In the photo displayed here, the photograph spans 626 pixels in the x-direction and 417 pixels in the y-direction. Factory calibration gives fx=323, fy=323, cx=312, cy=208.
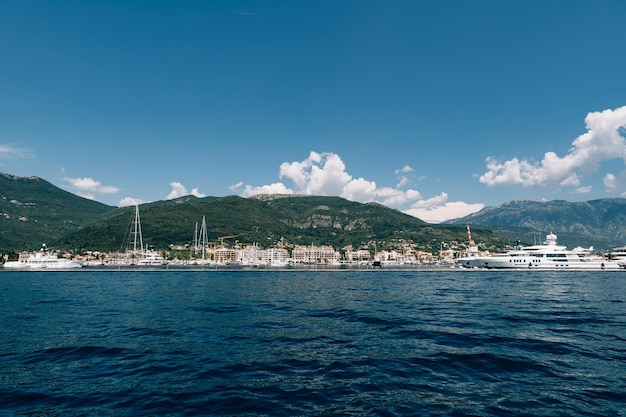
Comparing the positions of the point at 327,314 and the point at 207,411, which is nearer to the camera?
the point at 207,411

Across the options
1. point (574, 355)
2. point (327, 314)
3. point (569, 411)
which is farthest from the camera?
point (327, 314)

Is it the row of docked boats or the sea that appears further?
the row of docked boats

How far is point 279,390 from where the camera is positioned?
41.3 feet

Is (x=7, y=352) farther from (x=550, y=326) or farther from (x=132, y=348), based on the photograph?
(x=550, y=326)

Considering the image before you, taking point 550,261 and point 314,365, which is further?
point 550,261

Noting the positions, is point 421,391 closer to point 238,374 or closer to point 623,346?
point 238,374

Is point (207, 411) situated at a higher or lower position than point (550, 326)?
higher

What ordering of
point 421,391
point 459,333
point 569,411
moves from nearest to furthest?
point 569,411 < point 421,391 < point 459,333

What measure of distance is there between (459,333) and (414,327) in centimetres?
330

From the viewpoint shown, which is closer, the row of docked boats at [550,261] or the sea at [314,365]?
the sea at [314,365]

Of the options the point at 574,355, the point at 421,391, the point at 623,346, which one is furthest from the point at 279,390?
the point at 623,346

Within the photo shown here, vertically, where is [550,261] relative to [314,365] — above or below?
below

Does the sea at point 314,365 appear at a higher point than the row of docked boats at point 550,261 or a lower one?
higher

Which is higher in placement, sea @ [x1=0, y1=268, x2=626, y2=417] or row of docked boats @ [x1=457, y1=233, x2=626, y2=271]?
sea @ [x1=0, y1=268, x2=626, y2=417]
